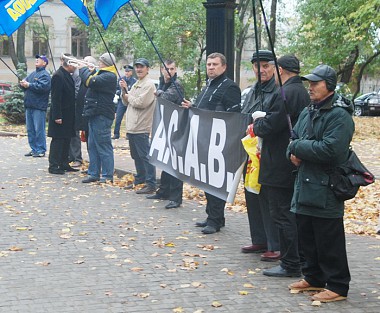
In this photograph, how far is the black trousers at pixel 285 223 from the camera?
7020mm

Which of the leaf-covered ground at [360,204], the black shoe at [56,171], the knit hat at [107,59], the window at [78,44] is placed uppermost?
the window at [78,44]

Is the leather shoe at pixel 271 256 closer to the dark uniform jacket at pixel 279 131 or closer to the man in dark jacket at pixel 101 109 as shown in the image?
the dark uniform jacket at pixel 279 131

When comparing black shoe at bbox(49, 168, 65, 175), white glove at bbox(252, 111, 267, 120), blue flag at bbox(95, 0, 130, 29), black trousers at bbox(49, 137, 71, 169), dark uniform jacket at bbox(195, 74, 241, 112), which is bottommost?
black shoe at bbox(49, 168, 65, 175)

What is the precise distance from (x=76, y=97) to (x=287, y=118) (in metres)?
7.64

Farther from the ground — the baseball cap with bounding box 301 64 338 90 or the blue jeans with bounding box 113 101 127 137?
the baseball cap with bounding box 301 64 338 90

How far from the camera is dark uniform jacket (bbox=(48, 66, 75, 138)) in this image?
14.0m

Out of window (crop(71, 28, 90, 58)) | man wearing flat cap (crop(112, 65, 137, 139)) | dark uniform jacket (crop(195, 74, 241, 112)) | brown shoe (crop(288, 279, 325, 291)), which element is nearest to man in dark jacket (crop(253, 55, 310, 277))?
brown shoe (crop(288, 279, 325, 291))

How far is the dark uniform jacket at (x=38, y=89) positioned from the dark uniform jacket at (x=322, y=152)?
10514 millimetres

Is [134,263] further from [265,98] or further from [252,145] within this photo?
[265,98]

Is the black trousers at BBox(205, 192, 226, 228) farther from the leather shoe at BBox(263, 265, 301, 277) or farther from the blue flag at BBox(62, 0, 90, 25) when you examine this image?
the blue flag at BBox(62, 0, 90, 25)

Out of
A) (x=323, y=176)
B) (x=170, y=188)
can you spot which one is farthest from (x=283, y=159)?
(x=170, y=188)

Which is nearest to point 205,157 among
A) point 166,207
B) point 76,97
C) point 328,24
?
point 166,207

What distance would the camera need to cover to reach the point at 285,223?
7.07m

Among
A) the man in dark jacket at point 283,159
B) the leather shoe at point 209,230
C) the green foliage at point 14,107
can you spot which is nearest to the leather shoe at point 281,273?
the man in dark jacket at point 283,159
